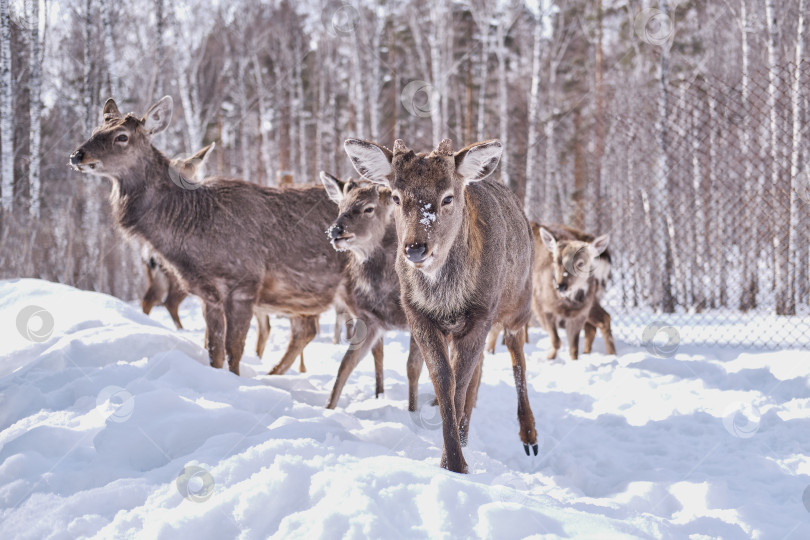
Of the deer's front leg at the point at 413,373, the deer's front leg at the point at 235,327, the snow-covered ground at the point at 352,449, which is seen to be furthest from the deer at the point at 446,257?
the deer's front leg at the point at 235,327

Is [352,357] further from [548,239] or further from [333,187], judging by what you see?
[548,239]

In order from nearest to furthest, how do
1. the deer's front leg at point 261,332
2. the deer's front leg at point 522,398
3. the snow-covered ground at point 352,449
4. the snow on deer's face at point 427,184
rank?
the snow-covered ground at point 352,449 → the snow on deer's face at point 427,184 → the deer's front leg at point 522,398 → the deer's front leg at point 261,332

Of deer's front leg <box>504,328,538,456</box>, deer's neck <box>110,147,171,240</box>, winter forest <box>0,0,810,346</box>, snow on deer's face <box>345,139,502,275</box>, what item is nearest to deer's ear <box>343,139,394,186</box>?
snow on deer's face <box>345,139,502,275</box>

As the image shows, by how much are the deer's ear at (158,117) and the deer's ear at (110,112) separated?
12.2 inches

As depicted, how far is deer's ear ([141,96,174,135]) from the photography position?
6355 mm

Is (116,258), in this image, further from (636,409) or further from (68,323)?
(636,409)

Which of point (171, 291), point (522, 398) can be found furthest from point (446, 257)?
point (171, 291)

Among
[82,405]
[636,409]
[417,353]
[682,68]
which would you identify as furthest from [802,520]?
[682,68]

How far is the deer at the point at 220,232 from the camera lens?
612 cm

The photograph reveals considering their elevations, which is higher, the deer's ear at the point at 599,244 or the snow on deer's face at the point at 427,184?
the snow on deer's face at the point at 427,184

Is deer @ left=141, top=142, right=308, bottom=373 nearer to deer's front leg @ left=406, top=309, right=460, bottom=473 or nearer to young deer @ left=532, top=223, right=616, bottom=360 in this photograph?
young deer @ left=532, top=223, right=616, bottom=360

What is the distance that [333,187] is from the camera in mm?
6355

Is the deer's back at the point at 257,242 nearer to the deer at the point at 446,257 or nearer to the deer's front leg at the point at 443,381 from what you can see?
the deer at the point at 446,257

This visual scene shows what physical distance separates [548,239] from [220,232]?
489 centimetres
